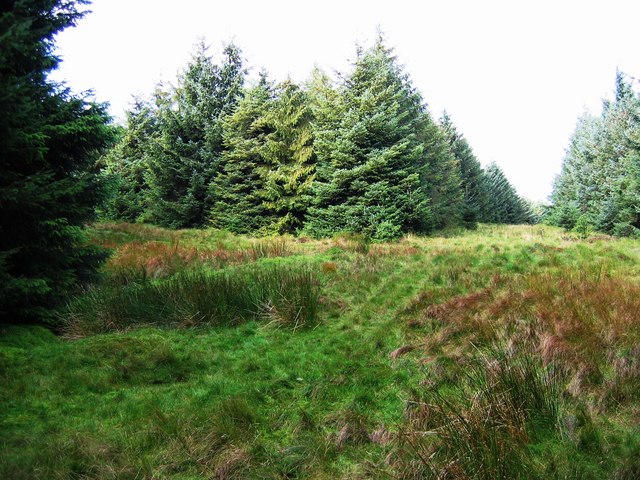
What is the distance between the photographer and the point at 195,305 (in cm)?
700

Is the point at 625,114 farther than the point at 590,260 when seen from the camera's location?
Answer: Yes

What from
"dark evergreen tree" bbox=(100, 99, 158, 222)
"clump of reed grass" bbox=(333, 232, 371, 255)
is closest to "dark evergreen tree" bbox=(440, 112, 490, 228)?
"clump of reed grass" bbox=(333, 232, 371, 255)

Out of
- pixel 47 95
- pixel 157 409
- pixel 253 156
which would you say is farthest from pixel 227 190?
pixel 157 409

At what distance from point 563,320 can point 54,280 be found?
7.43 m

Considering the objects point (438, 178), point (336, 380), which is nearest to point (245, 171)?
point (438, 178)

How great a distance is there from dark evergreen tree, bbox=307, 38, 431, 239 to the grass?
10.2 metres

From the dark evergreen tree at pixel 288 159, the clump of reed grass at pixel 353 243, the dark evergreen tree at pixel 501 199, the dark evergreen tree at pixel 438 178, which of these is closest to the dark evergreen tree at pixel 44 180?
the clump of reed grass at pixel 353 243

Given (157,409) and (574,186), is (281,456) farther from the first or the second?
(574,186)

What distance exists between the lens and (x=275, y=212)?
23.1 metres

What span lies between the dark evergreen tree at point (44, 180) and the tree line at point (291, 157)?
11.1 meters

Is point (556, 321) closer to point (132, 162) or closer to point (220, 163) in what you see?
point (220, 163)

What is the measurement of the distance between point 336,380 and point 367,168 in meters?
14.9

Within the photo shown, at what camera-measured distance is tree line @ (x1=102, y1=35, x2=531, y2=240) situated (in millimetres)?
19078

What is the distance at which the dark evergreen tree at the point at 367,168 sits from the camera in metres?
18.6
